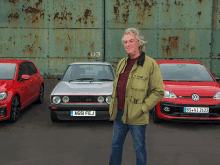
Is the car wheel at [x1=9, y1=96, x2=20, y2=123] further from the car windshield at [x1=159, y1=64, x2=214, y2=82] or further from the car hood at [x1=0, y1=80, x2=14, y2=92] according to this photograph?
the car windshield at [x1=159, y1=64, x2=214, y2=82]

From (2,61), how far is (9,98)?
6.34 ft

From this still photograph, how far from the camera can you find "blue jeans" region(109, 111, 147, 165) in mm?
2518

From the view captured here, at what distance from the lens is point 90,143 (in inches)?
168

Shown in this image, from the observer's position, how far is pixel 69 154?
3.74m

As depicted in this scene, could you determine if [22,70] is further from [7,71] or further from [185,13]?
[185,13]

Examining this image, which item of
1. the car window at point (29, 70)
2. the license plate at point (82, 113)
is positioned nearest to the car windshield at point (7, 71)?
the car window at point (29, 70)

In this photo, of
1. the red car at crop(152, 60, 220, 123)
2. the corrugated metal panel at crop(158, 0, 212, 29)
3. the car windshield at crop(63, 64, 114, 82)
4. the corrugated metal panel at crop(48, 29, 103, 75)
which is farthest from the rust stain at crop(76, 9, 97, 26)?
the red car at crop(152, 60, 220, 123)

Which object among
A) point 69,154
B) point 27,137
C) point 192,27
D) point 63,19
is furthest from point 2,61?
point 192,27

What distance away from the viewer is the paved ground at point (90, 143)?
3.54 m

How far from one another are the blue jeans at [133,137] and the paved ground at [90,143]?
0.84m

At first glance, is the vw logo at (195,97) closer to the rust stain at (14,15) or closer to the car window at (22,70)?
the car window at (22,70)

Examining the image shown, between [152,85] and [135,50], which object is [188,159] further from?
[135,50]

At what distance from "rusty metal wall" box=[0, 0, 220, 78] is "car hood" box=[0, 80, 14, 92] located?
8429 millimetres

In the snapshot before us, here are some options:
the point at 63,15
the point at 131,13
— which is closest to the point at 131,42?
the point at 131,13
